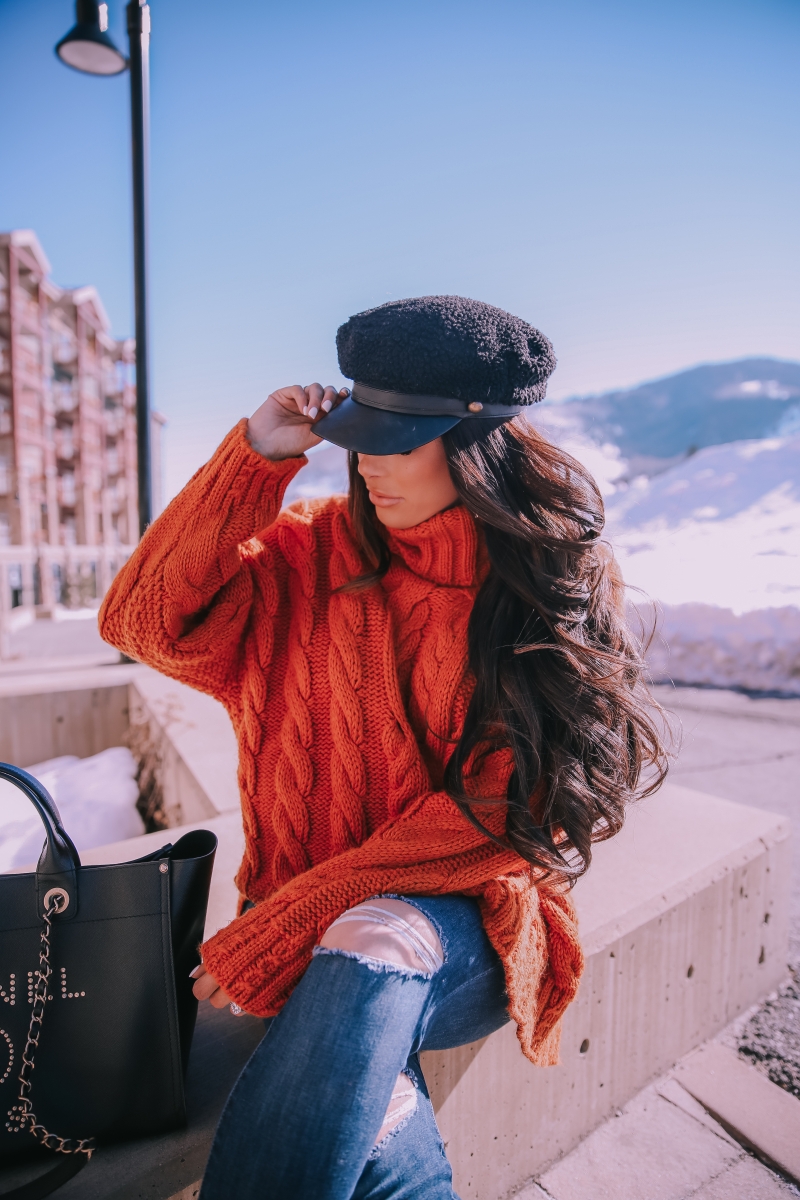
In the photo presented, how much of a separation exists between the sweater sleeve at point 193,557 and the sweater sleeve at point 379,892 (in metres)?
0.49

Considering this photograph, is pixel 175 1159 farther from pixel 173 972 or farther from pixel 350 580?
pixel 350 580

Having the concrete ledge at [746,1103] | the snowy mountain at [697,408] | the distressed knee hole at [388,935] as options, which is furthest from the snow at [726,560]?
the snowy mountain at [697,408]

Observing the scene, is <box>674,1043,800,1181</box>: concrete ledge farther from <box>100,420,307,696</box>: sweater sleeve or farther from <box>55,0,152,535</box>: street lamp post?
<box>55,0,152,535</box>: street lamp post

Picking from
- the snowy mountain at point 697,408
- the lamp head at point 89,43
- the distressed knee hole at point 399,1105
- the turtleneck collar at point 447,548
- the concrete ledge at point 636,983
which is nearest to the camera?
A: the distressed knee hole at point 399,1105

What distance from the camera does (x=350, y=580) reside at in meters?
1.47

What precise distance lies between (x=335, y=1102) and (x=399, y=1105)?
0.20 m

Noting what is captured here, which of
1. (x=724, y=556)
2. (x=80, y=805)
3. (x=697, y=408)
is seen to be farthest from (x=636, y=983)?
(x=697, y=408)

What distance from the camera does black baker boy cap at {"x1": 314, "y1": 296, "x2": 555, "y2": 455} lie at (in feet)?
3.94

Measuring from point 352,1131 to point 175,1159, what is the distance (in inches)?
13.8

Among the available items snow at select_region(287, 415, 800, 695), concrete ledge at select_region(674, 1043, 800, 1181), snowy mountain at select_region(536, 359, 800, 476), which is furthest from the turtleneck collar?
snowy mountain at select_region(536, 359, 800, 476)

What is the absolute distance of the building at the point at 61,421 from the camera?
60.1ft

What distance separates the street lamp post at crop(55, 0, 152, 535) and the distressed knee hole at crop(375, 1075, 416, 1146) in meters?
3.65

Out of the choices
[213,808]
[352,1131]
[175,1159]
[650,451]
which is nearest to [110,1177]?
[175,1159]

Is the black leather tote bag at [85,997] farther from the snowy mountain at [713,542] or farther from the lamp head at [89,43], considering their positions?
the lamp head at [89,43]
